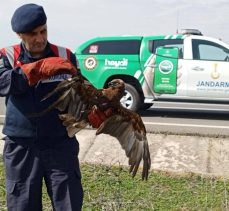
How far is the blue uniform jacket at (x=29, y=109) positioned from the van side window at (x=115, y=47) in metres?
7.68

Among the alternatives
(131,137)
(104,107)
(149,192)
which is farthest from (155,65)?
(104,107)

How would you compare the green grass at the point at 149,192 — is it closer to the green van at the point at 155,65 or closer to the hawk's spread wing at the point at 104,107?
the hawk's spread wing at the point at 104,107

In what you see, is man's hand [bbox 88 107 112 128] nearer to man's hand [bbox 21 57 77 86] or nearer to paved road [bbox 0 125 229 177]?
man's hand [bbox 21 57 77 86]

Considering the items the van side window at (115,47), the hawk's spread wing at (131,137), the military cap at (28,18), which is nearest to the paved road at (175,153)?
the hawk's spread wing at (131,137)

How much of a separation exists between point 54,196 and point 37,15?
3.87 feet

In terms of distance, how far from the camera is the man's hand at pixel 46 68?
2.86 m

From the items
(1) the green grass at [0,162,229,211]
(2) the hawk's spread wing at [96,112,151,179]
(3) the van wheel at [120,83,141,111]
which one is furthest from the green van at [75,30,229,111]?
(2) the hawk's spread wing at [96,112,151,179]

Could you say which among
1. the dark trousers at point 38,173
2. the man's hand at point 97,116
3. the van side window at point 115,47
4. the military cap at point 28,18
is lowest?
the van side window at point 115,47

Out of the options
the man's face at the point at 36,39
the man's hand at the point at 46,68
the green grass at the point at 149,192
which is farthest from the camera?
the green grass at the point at 149,192

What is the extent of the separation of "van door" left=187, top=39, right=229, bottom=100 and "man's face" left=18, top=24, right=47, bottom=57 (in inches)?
302

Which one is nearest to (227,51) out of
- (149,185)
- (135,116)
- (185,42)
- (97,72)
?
(185,42)

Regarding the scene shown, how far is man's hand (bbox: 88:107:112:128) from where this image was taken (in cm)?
311

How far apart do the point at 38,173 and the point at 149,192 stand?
6.49ft

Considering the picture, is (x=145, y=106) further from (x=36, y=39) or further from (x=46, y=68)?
(x=46, y=68)
